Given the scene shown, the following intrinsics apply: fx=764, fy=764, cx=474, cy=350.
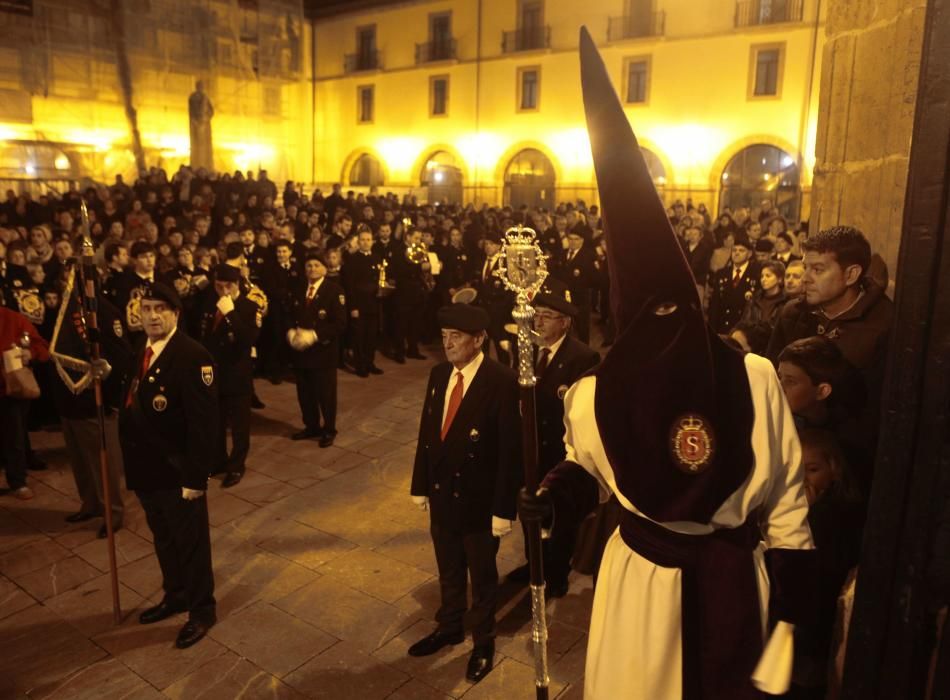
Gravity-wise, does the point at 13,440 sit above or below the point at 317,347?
below

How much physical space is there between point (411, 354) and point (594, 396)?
31.1 feet

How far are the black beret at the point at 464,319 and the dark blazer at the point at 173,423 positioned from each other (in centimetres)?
139

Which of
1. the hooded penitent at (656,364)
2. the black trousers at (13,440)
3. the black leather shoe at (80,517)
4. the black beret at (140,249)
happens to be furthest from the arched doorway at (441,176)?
the hooded penitent at (656,364)

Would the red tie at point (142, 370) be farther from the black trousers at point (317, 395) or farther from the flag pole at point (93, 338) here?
the black trousers at point (317, 395)

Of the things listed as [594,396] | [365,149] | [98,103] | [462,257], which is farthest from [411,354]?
[365,149]

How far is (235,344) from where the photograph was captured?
262 inches

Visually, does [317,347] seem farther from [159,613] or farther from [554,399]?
Answer: [554,399]

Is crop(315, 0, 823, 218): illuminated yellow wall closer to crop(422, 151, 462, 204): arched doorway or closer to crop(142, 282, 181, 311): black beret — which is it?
crop(422, 151, 462, 204): arched doorway

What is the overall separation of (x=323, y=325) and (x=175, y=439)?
320 centimetres

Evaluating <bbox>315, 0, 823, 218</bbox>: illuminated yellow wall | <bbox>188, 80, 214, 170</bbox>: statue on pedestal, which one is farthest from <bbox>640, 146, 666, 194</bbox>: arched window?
<bbox>188, 80, 214, 170</bbox>: statue on pedestal

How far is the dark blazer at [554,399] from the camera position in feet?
14.7

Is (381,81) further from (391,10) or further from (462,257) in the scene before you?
(462,257)

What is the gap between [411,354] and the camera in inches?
462

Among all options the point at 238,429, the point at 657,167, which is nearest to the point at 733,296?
the point at 238,429
